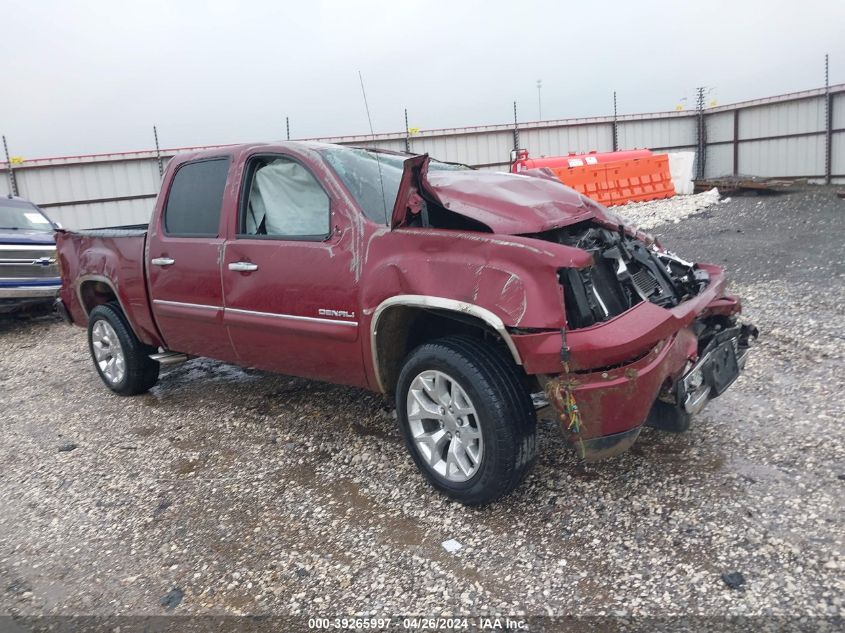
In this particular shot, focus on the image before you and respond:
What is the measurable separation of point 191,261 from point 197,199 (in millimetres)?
446

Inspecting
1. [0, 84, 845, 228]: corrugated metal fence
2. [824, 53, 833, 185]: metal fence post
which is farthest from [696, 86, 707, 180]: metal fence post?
[824, 53, 833, 185]: metal fence post

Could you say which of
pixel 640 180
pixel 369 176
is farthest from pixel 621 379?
pixel 640 180

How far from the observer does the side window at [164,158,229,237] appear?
169 inches

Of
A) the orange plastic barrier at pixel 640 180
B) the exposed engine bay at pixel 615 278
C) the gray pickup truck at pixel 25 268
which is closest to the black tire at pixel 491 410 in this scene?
the exposed engine bay at pixel 615 278

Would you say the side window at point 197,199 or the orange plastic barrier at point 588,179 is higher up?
the side window at point 197,199

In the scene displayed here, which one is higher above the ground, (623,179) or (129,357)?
(623,179)

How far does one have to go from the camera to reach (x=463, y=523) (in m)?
3.07

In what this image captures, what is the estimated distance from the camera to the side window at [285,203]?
3.74 metres

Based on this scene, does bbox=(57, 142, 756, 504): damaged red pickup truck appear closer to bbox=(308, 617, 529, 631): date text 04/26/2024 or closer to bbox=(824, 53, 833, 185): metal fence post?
bbox=(308, 617, 529, 631): date text 04/26/2024

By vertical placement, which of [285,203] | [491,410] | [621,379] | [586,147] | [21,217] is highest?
[586,147]

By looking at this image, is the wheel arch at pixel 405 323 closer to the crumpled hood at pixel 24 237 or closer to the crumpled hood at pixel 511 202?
the crumpled hood at pixel 511 202

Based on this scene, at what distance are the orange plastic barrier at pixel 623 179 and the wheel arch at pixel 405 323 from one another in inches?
495

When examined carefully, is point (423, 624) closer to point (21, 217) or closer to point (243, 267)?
point (243, 267)

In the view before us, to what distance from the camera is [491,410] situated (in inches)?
114
